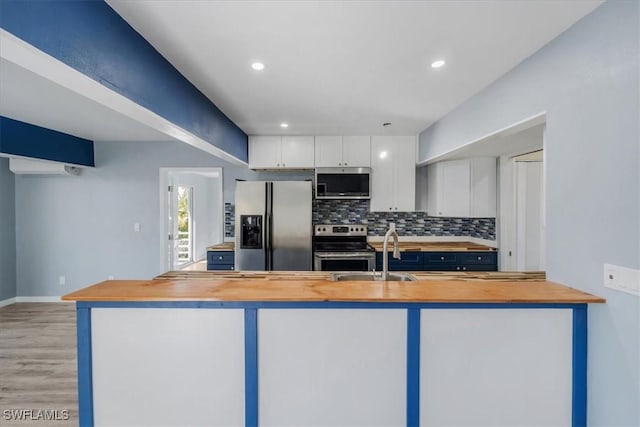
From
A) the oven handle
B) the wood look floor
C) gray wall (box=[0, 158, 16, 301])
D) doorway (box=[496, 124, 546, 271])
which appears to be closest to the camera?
the wood look floor

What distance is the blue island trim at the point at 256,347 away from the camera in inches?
57.2

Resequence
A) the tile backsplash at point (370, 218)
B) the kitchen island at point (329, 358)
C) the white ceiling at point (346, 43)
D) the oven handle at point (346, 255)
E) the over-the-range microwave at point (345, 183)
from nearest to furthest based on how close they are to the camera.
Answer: the white ceiling at point (346, 43) → the kitchen island at point (329, 358) → the oven handle at point (346, 255) → the over-the-range microwave at point (345, 183) → the tile backsplash at point (370, 218)

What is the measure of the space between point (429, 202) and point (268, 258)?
7.53 ft

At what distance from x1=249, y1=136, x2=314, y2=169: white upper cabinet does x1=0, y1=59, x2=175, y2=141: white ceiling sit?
129cm

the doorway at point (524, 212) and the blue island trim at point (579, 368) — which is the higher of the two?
the doorway at point (524, 212)

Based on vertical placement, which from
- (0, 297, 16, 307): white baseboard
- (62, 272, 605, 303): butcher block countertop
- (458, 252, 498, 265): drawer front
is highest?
(62, 272, 605, 303): butcher block countertop

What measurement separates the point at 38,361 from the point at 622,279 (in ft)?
13.8

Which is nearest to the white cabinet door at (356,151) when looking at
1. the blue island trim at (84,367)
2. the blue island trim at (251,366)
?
the blue island trim at (251,366)

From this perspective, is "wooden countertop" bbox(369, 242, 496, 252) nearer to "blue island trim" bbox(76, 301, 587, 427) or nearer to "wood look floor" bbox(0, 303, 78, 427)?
"blue island trim" bbox(76, 301, 587, 427)

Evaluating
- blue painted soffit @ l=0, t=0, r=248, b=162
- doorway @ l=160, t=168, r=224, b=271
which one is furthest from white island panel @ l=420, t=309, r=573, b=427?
doorway @ l=160, t=168, r=224, b=271

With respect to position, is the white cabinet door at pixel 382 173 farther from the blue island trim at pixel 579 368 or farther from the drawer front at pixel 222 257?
the blue island trim at pixel 579 368

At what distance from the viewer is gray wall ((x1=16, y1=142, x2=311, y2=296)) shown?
13.6ft

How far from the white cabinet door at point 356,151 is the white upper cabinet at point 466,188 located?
0.92 meters

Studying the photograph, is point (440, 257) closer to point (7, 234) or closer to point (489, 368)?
point (489, 368)
